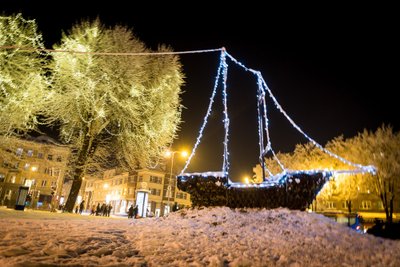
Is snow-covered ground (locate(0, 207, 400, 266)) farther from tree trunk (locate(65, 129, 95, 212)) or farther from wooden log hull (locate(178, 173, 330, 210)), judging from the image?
tree trunk (locate(65, 129, 95, 212))

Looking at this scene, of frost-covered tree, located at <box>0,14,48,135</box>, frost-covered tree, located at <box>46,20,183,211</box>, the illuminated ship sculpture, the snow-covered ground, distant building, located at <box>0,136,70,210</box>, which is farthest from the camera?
distant building, located at <box>0,136,70,210</box>

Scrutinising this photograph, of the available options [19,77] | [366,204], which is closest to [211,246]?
[19,77]

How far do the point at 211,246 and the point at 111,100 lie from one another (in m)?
14.6

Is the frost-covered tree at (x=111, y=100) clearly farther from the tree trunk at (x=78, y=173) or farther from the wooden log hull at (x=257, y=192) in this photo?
the wooden log hull at (x=257, y=192)

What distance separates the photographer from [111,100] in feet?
64.2

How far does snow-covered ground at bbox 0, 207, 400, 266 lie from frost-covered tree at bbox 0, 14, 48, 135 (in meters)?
12.3

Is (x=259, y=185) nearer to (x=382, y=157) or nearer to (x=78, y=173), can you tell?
(x=78, y=173)

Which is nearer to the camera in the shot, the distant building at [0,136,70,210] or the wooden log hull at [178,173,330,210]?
the wooden log hull at [178,173,330,210]

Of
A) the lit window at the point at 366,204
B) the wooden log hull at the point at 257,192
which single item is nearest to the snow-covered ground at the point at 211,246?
the wooden log hull at the point at 257,192

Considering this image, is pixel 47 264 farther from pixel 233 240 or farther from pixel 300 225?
pixel 300 225

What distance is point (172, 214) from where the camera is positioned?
43.4 feet

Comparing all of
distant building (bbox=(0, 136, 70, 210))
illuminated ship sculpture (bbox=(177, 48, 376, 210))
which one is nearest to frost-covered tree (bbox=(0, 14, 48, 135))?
illuminated ship sculpture (bbox=(177, 48, 376, 210))

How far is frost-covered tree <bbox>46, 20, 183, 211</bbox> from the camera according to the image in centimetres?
1927

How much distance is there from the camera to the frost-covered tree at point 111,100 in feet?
63.2
